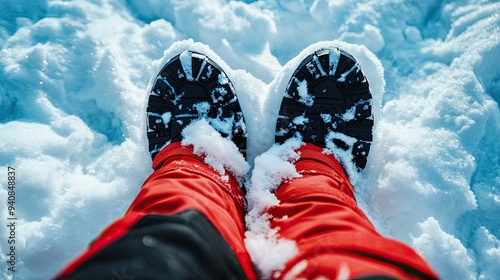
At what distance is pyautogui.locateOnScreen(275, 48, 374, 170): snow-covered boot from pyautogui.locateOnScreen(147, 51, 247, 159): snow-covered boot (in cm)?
16

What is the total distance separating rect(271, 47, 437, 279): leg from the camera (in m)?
0.54

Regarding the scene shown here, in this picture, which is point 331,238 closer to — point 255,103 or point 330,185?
point 330,185

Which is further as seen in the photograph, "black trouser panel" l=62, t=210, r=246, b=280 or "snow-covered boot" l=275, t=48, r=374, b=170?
"snow-covered boot" l=275, t=48, r=374, b=170

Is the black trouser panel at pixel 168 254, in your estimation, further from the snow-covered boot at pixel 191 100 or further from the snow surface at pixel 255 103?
the snow-covered boot at pixel 191 100

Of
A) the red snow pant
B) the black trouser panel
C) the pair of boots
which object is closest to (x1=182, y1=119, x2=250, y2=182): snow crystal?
the pair of boots

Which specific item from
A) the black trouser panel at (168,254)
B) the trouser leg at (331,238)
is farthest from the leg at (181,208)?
the trouser leg at (331,238)

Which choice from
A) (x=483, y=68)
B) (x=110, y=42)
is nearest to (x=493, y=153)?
(x=483, y=68)

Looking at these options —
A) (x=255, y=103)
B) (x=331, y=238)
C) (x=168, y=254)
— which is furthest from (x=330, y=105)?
(x=168, y=254)

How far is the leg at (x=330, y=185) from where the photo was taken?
21.1 inches

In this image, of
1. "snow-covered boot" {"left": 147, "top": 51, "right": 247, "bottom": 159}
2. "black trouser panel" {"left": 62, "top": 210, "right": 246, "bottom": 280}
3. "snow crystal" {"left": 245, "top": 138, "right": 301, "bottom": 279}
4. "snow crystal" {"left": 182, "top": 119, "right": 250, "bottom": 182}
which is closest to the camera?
"black trouser panel" {"left": 62, "top": 210, "right": 246, "bottom": 280}

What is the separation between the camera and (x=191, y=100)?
1.16 m

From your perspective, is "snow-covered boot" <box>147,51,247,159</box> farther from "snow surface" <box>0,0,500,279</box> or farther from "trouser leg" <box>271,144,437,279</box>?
"trouser leg" <box>271,144,437,279</box>

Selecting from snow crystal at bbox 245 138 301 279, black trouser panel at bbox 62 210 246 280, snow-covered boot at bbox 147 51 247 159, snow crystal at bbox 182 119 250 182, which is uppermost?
snow-covered boot at bbox 147 51 247 159

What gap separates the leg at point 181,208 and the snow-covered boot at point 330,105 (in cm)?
19
